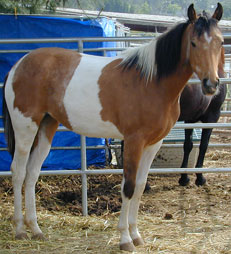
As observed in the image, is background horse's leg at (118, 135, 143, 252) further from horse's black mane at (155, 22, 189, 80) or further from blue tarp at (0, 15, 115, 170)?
blue tarp at (0, 15, 115, 170)

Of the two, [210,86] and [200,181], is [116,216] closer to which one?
[200,181]

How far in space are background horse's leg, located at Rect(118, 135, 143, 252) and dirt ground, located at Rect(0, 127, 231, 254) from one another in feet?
0.41

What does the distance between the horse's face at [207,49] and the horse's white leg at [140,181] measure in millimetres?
746

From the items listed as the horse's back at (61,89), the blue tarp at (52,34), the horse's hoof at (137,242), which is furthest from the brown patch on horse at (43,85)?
the blue tarp at (52,34)

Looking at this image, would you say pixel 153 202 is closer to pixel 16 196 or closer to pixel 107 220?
pixel 107 220

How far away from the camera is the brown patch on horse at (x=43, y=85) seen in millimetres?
3049

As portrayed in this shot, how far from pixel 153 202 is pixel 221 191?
3.16 feet

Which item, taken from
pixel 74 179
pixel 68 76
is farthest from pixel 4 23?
pixel 68 76

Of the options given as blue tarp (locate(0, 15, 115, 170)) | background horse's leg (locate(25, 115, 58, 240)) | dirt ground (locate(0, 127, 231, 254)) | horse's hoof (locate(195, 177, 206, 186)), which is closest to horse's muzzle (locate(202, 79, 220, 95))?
dirt ground (locate(0, 127, 231, 254))

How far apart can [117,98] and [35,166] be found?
1.02 meters

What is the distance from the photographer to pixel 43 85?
3.08 m

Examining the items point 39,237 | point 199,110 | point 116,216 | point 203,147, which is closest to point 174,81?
point 116,216

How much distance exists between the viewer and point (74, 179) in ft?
16.3

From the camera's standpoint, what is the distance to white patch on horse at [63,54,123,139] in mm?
2936
